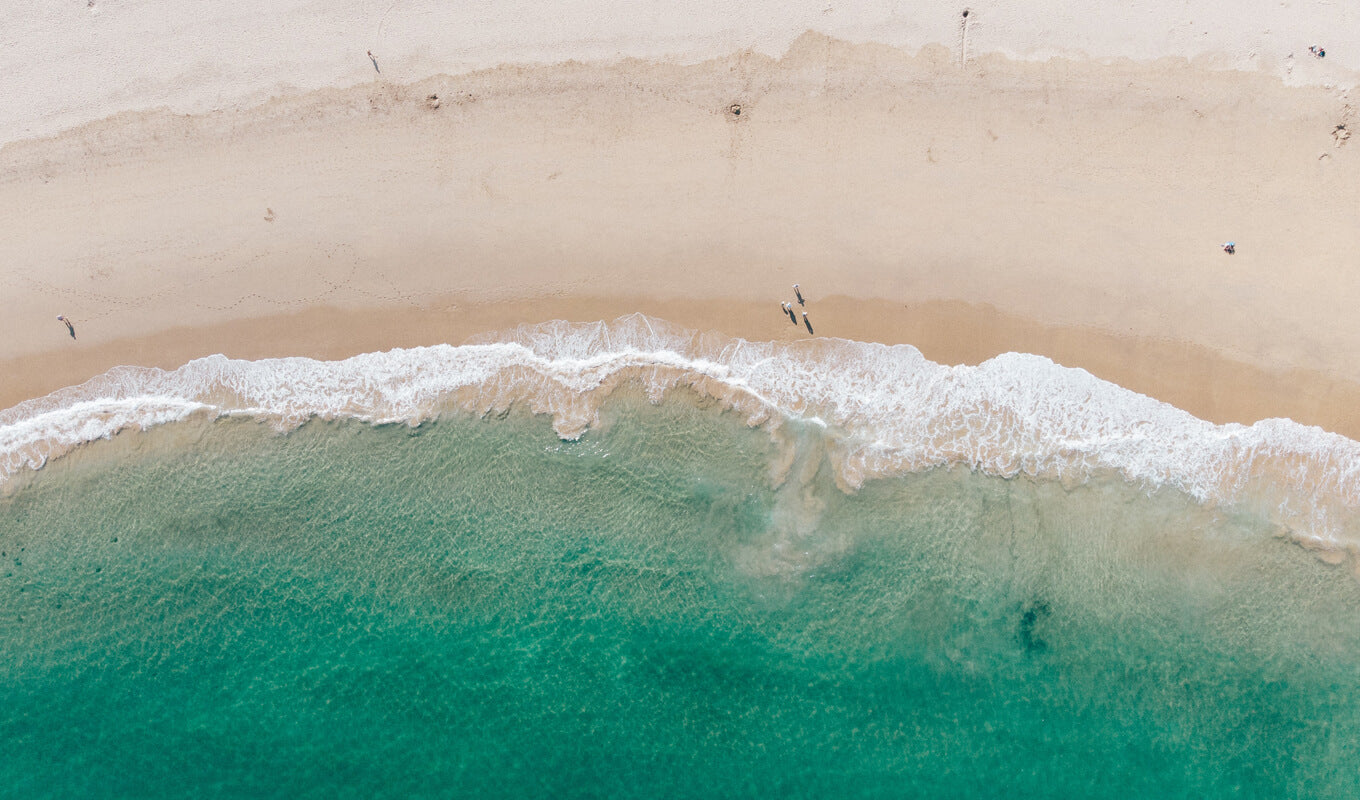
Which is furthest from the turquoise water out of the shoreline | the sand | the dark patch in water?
the sand

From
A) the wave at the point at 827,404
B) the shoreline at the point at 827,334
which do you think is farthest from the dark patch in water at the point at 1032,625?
the shoreline at the point at 827,334

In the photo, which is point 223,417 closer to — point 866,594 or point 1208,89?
point 866,594

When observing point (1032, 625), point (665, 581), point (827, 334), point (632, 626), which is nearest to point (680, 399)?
point (827, 334)

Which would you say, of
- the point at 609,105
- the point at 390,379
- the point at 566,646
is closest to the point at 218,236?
the point at 390,379

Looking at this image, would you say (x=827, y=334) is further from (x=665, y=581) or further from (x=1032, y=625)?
(x=1032, y=625)

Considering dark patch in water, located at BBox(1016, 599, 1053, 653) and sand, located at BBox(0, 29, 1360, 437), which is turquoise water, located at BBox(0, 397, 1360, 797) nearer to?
dark patch in water, located at BBox(1016, 599, 1053, 653)

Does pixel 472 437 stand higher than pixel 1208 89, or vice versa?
pixel 1208 89
